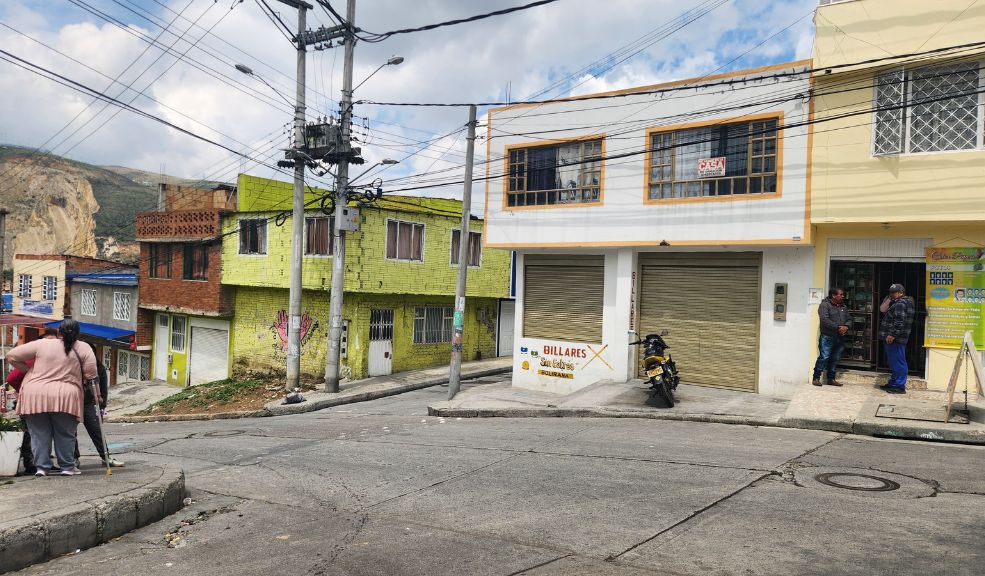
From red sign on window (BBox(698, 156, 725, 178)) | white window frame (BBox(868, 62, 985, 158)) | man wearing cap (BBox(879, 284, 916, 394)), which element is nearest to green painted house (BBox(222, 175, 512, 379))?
red sign on window (BBox(698, 156, 725, 178))

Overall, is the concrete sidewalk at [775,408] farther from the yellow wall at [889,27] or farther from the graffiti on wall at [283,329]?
the graffiti on wall at [283,329]

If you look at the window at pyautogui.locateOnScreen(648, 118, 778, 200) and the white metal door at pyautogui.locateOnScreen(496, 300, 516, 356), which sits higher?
the window at pyautogui.locateOnScreen(648, 118, 778, 200)

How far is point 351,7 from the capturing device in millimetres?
20094

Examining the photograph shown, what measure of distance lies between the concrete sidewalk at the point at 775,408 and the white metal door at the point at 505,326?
39.2ft

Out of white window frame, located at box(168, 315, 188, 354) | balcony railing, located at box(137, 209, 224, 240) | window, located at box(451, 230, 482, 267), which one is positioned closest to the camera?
window, located at box(451, 230, 482, 267)

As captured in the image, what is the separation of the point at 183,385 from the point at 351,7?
16623mm

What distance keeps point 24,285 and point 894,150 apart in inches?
1549

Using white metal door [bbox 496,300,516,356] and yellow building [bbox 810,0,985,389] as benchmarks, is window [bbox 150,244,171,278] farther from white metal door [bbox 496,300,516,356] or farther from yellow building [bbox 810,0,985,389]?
yellow building [bbox 810,0,985,389]

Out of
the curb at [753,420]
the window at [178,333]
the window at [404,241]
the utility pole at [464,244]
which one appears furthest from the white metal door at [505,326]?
the curb at [753,420]

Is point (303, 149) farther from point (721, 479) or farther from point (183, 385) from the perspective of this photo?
point (721, 479)

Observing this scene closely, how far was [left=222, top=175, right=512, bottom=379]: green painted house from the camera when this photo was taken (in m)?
22.6

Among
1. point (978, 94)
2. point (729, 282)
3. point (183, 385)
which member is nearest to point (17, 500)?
point (729, 282)

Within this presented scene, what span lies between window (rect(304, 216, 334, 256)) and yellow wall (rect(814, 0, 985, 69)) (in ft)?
49.0

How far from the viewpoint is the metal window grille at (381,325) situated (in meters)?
23.3
